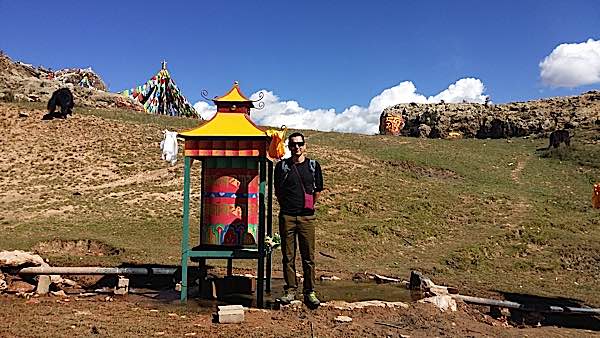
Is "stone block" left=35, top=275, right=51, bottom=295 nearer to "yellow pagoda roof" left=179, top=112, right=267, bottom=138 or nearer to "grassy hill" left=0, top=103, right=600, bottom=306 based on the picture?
"grassy hill" left=0, top=103, right=600, bottom=306

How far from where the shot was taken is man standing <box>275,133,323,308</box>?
7211mm

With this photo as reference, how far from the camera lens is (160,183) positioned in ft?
72.2

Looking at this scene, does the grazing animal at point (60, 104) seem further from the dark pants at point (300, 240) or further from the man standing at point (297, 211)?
the dark pants at point (300, 240)

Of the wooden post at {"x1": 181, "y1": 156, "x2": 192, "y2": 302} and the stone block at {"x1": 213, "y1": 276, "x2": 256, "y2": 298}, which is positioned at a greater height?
the wooden post at {"x1": 181, "y1": 156, "x2": 192, "y2": 302}

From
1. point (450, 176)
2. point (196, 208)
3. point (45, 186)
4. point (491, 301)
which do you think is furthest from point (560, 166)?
point (45, 186)

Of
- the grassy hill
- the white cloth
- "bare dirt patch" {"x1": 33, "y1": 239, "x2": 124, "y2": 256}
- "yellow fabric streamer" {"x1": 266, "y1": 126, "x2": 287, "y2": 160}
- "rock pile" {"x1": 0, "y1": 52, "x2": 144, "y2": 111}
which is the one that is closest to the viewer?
"yellow fabric streamer" {"x1": 266, "y1": 126, "x2": 287, "y2": 160}

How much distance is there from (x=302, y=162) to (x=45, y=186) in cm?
1775


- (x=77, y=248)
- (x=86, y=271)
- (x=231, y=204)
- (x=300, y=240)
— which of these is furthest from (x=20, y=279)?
(x=77, y=248)

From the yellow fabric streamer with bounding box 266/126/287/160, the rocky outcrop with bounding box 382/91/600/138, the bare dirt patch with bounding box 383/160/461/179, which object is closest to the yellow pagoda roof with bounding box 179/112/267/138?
the yellow fabric streamer with bounding box 266/126/287/160

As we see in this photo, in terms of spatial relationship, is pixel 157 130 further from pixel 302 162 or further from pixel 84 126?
pixel 302 162

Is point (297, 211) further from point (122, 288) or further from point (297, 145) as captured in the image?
point (122, 288)

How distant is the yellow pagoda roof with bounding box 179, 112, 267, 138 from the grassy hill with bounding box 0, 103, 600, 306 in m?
4.81

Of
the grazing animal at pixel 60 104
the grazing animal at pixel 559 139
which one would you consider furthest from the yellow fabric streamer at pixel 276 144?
the grazing animal at pixel 559 139

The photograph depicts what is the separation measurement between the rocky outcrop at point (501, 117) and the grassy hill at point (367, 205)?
13.7 meters
